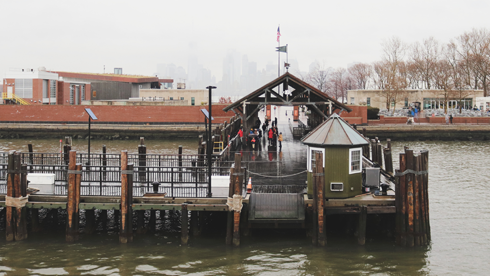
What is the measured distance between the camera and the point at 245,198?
19.5 meters

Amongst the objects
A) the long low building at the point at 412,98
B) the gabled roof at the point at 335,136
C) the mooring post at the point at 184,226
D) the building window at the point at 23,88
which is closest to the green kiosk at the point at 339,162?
the gabled roof at the point at 335,136

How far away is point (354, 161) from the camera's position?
20281 mm

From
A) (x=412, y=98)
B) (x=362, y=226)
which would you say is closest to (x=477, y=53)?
(x=412, y=98)

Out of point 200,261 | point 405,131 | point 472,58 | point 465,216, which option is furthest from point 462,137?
point 200,261

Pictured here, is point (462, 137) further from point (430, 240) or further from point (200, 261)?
point (200, 261)

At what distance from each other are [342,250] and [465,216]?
906 cm

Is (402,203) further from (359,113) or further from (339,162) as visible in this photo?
(359,113)

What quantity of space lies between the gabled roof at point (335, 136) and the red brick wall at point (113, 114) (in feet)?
172

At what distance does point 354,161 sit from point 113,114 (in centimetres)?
5776

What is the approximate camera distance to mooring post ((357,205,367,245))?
18.9 m

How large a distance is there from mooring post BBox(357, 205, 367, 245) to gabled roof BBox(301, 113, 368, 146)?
2563 mm

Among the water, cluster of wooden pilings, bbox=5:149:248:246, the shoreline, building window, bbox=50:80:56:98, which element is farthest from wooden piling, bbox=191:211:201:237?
building window, bbox=50:80:56:98

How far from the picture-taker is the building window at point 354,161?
2009 centimetres

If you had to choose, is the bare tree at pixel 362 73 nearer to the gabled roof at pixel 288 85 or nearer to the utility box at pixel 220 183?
the gabled roof at pixel 288 85
